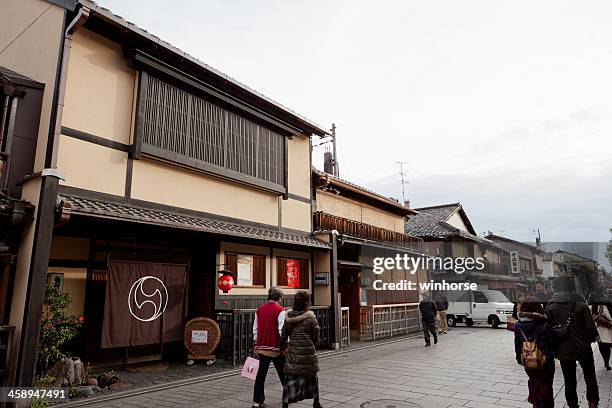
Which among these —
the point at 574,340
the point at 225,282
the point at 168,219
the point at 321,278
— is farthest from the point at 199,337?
the point at 574,340

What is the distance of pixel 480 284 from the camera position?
99.2 feet

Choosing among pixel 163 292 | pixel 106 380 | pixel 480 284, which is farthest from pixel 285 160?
pixel 480 284

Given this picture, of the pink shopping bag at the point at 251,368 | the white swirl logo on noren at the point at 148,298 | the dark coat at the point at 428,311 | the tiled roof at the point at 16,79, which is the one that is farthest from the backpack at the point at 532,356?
the tiled roof at the point at 16,79

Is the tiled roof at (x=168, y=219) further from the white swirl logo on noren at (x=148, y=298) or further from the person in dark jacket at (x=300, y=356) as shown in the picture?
the person in dark jacket at (x=300, y=356)

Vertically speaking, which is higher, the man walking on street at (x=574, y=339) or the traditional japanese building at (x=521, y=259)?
the traditional japanese building at (x=521, y=259)

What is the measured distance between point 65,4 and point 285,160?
6.90 metres

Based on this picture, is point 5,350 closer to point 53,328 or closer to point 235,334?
point 53,328

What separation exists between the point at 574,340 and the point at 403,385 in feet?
11.1

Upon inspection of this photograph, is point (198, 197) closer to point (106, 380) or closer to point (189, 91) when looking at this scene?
point (189, 91)

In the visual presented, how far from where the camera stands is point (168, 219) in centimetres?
837

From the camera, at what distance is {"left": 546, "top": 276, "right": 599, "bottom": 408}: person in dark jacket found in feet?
18.5

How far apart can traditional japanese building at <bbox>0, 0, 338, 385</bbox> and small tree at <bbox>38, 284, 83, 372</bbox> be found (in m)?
0.55

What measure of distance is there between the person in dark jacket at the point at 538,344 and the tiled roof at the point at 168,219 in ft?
20.4

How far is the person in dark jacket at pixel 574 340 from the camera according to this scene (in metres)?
5.62
